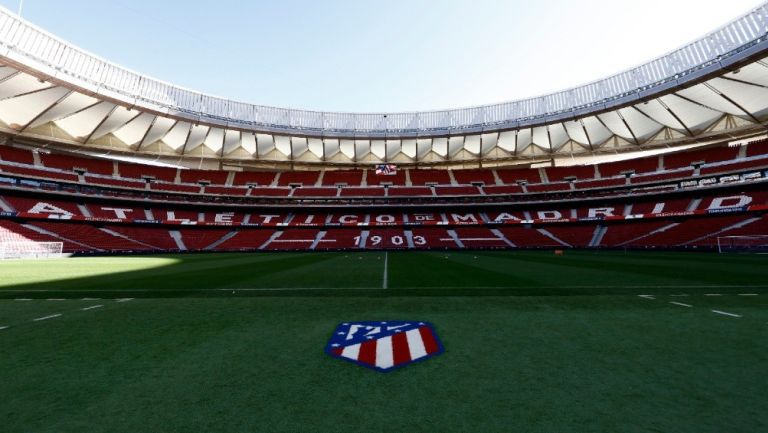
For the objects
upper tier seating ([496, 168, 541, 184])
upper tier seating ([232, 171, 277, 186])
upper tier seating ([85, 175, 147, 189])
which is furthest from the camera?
upper tier seating ([496, 168, 541, 184])

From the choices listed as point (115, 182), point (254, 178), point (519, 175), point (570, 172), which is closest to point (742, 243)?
point (570, 172)

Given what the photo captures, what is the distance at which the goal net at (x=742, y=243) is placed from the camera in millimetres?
22211

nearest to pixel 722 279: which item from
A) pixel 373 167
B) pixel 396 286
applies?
pixel 396 286

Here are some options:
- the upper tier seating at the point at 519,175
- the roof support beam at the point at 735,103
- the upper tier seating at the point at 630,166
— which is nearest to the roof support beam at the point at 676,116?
the roof support beam at the point at 735,103

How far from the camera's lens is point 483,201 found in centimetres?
4031

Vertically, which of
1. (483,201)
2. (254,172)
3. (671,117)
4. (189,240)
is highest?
(671,117)

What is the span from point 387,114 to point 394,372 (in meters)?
43.2

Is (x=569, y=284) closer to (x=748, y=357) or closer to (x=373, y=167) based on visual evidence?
(x=748, y=357)

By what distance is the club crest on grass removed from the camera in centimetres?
313

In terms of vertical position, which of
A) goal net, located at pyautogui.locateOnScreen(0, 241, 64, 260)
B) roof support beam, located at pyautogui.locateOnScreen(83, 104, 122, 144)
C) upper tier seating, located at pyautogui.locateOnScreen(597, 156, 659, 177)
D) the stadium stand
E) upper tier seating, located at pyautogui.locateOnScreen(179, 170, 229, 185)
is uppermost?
roof support beam, located at pyautogui.locateOnScreen(83, 104, 122, 144)

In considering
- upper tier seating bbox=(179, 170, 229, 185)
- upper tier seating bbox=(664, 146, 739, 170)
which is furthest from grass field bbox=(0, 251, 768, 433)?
upper tier seating bbox=(664, 146, 739, 170)

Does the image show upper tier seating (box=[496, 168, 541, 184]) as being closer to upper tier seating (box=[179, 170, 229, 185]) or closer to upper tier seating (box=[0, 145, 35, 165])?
upper tier seating (box=[179, 170, 229, 185])

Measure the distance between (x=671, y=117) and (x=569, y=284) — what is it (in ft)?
108

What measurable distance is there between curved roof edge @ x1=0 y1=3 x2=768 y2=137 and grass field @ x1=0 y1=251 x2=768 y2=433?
25.5 metres
